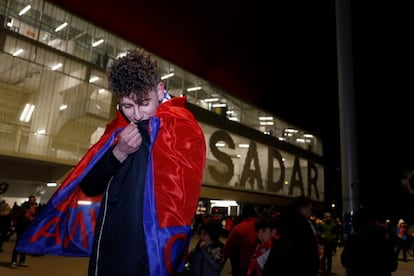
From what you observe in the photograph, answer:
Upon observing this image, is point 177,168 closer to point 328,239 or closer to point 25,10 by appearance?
point 328,239

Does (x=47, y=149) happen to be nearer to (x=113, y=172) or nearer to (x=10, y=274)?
(x=10, y=274)

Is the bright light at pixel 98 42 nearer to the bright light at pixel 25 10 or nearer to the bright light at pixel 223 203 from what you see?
the bright light at pixel 25 10

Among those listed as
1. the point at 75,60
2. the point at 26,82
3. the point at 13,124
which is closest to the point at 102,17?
the point at 75,60

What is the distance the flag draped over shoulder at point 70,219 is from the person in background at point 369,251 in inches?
140

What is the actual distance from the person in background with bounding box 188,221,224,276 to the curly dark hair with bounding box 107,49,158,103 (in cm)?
299

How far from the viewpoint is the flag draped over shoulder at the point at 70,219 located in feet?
5.41

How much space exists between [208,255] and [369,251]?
1861 mm

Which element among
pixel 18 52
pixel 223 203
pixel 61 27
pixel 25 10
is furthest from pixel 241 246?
pixel 223 203

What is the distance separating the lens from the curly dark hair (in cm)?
168

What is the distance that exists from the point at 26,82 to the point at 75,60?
2.57 metres

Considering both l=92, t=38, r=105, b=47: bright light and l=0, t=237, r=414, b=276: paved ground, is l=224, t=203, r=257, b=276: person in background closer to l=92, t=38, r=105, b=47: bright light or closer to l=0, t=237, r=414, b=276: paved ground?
l=0, t=237, r=414, b=276: paved ground

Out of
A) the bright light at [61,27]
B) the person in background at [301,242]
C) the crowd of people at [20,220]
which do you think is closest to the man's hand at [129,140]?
the person in background at [301,242]

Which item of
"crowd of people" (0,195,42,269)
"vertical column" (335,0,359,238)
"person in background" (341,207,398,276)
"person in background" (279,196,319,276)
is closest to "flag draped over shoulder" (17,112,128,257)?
"person in background" (279,196,319,276)

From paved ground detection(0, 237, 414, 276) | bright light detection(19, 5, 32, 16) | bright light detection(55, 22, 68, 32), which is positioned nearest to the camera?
paved ground detection(0, 237, 414, 276)
